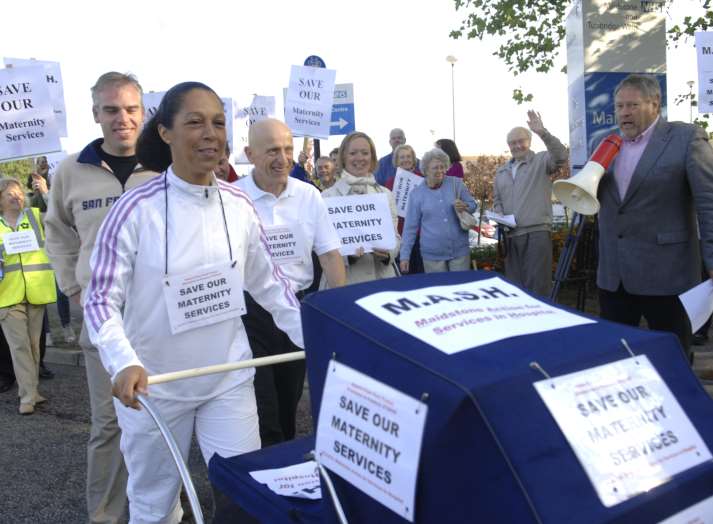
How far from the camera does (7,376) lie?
7.97 meters

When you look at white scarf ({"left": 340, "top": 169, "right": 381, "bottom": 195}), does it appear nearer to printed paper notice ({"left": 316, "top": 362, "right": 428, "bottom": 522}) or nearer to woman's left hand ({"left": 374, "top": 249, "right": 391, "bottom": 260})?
woman's left hand ({"left": 374, "top": 249, "right": 391, "bottom": 260})

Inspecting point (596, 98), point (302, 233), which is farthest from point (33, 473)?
point (596, 98)

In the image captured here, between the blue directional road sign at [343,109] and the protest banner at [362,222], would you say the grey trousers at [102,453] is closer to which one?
the protest banner at [362,222]

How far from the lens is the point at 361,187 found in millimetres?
5832

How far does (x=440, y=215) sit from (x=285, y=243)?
3574 mm

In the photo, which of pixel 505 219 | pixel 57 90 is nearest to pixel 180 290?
pixel 505 219

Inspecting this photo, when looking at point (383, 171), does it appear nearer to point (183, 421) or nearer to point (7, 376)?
point (7, 376)

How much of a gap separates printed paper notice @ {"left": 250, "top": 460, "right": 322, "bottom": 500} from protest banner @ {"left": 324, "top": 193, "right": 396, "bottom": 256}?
3.30 m

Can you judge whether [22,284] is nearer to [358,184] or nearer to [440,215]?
[358,184]

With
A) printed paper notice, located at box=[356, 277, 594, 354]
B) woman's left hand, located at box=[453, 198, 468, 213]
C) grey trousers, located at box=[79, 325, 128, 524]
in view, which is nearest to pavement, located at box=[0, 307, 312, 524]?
grey trousers, located at box=[79, 325, 128, 524]

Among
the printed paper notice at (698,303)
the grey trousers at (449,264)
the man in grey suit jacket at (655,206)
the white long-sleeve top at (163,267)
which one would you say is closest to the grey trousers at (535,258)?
the grey trousers at (449,264)

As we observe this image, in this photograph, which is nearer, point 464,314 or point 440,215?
point 464,314

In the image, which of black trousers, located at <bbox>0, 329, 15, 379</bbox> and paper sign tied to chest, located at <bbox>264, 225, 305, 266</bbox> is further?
black trousers, located at <bbox>0, 329, 15, 379</bbox>

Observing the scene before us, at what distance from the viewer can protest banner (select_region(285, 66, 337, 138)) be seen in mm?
9758
